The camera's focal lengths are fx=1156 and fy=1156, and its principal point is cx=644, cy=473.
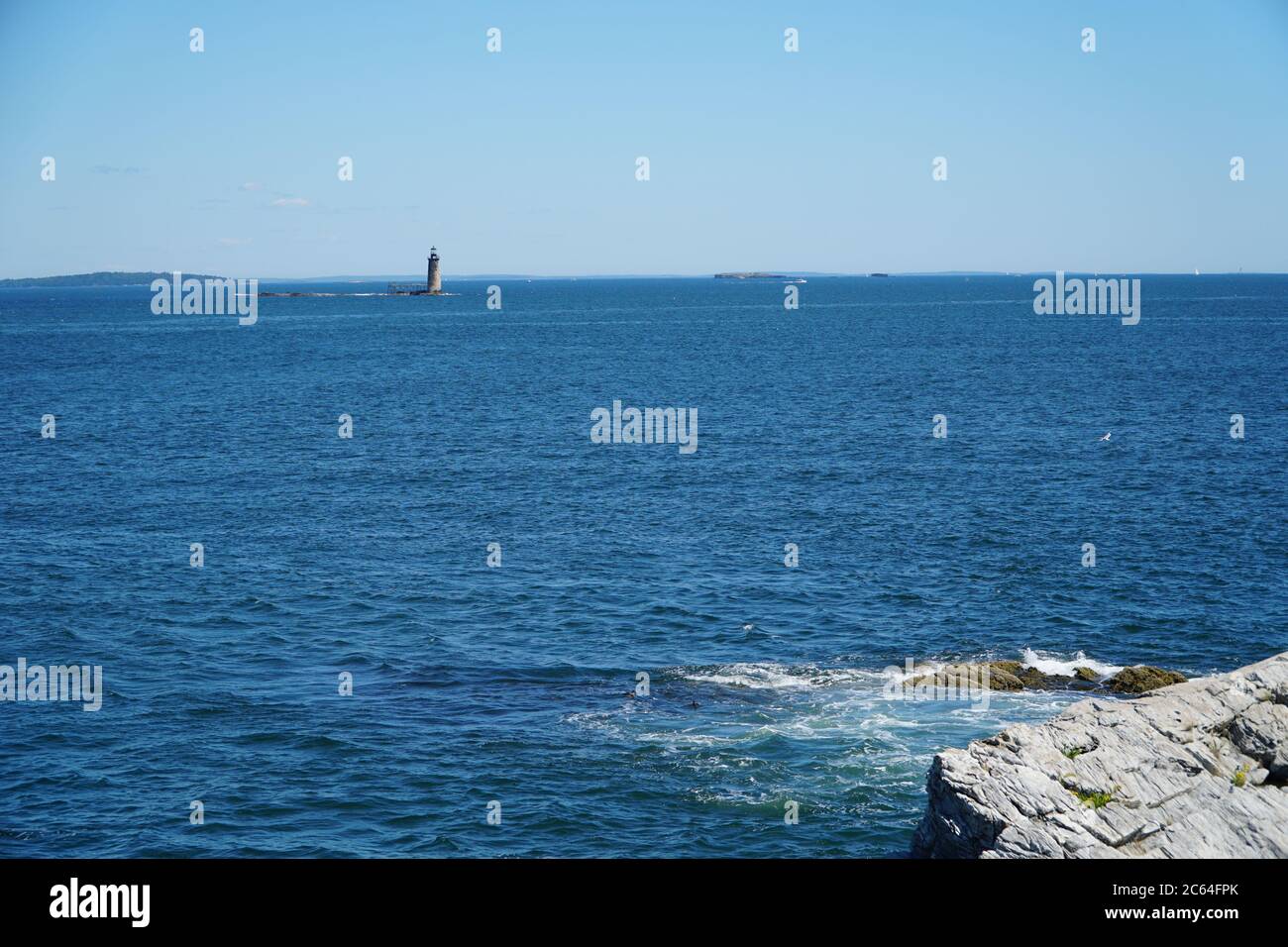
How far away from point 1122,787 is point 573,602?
26.0 m

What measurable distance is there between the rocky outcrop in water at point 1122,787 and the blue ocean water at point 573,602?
4016mm

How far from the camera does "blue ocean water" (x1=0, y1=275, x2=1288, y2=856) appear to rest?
99.1ft

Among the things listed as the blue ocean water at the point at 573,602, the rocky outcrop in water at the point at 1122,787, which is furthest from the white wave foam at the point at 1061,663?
the rocky outcrop in water at the point at 1122,787

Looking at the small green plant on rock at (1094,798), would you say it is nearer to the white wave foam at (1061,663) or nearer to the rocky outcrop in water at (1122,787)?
the rocky outcrop in water at (1122,787)

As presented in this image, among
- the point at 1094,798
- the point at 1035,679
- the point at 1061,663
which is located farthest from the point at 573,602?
the point at 1094,798

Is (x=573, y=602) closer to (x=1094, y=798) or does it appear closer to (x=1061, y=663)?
(x=1061, y=663)

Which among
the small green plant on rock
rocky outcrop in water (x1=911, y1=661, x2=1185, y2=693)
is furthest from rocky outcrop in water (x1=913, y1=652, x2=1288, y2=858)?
rocky outcrop in water (x1=911, y1=661, x2=1185, y2=693)

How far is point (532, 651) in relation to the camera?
4169 cm

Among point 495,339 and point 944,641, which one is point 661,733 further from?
point 495,339

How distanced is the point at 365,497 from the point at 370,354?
3575 inches

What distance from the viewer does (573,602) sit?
47.1 meters

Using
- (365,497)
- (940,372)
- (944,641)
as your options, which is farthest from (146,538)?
(940,372)

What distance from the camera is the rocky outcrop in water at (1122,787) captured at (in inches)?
914

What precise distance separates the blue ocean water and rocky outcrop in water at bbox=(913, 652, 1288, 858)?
402cm
